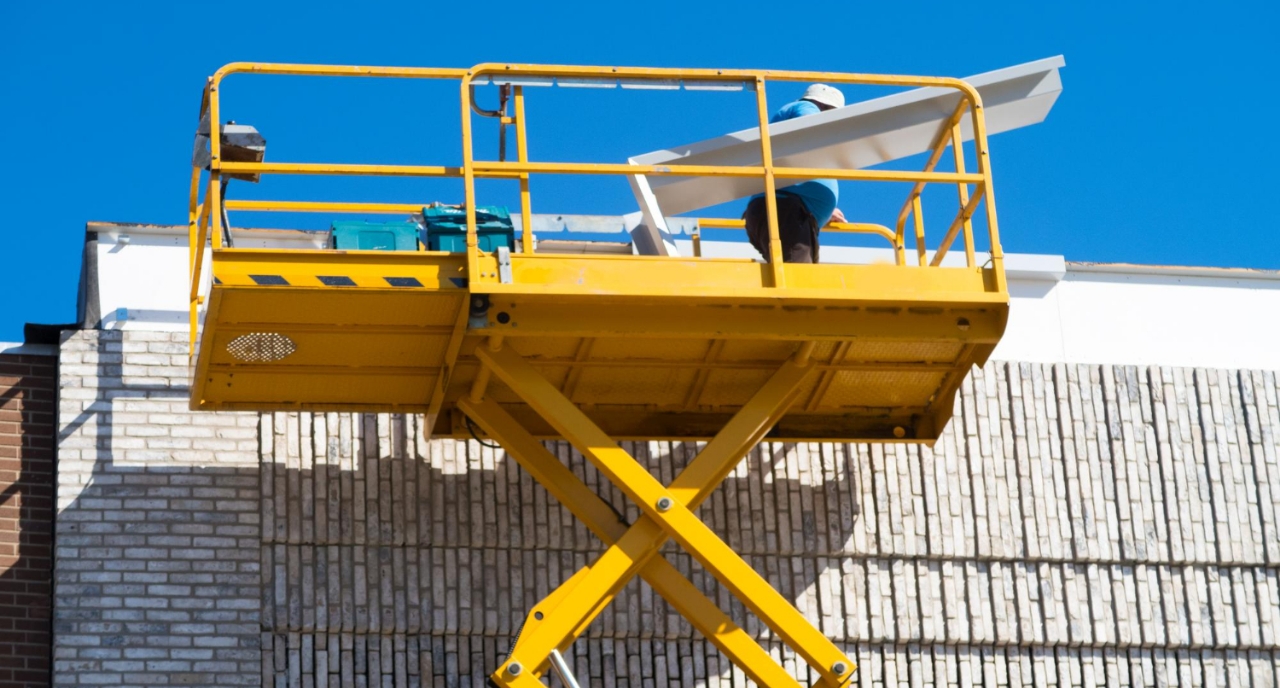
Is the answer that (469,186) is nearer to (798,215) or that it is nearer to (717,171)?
(717,171)

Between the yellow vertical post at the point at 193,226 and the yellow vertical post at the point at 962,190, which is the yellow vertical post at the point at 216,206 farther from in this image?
the yellow vertical post at the point at 962,190

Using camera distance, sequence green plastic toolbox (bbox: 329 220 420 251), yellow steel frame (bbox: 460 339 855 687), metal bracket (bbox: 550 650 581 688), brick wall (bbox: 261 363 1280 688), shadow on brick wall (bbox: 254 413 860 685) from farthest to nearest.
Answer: brick wall (bbox: 261 363 1280 688) < shadow on brick wall (bbox: 254 413 860 685) < green plastic toolbox (bbox: 329 220 420 251) < yellow steel frame (bbox: 460 339 855 687) < metal bracket (bbox: 550 650 581 688)

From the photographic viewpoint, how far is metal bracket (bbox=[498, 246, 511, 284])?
1170cm

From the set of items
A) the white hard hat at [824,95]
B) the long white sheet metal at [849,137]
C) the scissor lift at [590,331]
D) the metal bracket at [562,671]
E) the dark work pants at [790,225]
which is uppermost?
the white hard hat at [824,95]

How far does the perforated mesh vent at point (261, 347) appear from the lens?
12281 mm

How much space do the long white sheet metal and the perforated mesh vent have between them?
2384 millimetres

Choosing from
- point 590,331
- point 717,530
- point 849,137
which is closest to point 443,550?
point 717,530

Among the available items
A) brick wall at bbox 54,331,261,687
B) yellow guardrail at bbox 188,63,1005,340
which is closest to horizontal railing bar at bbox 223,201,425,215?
yellow guardrail at bbox 188,63,1005,340

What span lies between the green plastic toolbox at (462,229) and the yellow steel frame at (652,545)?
616 mm

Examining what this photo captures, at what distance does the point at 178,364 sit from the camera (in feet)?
46.8

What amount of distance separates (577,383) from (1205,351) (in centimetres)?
572

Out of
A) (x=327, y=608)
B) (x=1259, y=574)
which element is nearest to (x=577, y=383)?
(x=327, y=608)

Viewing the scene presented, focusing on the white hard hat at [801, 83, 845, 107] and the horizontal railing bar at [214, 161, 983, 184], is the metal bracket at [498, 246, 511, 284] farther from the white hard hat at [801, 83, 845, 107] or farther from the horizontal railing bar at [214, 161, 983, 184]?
the white hard hat at [801, 83, 845, 107]

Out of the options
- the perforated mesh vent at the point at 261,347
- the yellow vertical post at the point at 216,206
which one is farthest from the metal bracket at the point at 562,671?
the yellow vertical post at the point at 216,206
